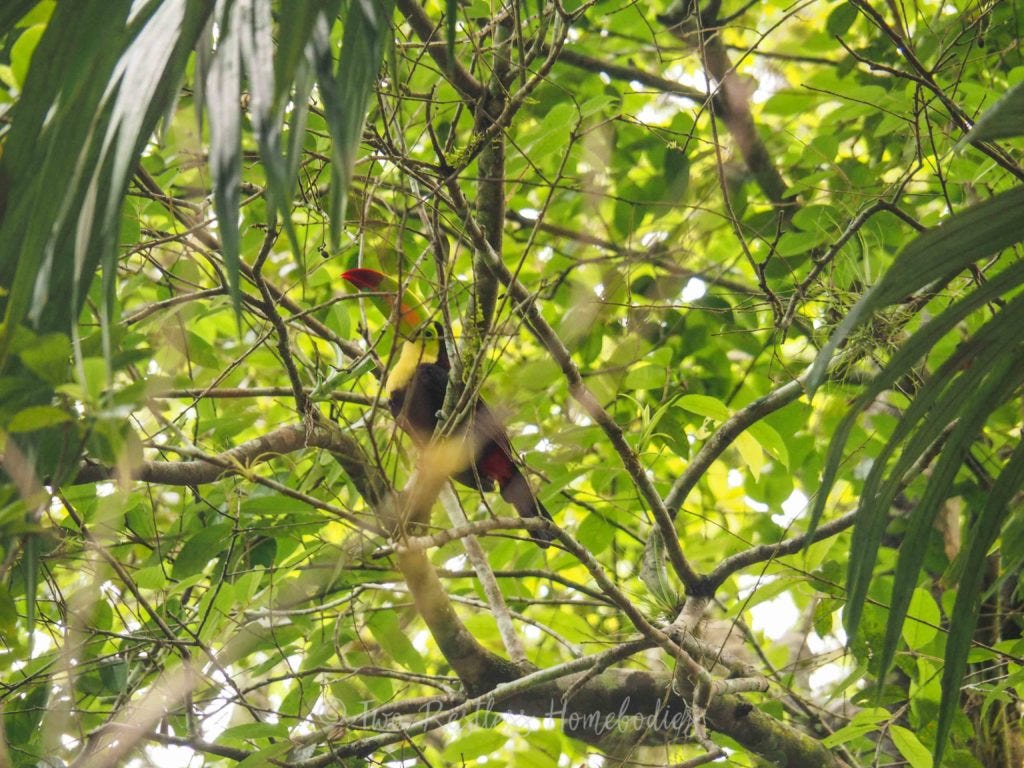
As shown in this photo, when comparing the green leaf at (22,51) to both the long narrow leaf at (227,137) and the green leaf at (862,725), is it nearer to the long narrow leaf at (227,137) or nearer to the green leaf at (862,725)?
the long narrow leaf at (227,137)

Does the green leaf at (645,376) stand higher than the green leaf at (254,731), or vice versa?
the green leaf at (645,376)

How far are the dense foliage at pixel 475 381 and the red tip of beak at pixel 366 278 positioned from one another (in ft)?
0.42

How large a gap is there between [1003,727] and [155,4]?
2.69 m

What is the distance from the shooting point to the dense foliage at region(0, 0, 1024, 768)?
96cm

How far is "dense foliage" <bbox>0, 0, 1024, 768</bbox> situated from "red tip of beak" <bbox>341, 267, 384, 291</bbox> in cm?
13

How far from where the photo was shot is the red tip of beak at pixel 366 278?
2.70 m

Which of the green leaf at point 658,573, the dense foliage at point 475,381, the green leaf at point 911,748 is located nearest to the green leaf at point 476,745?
the dense foliage at point 475,381

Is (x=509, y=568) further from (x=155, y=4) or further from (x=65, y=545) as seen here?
(x=155, y=4)

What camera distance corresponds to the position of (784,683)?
115 inches

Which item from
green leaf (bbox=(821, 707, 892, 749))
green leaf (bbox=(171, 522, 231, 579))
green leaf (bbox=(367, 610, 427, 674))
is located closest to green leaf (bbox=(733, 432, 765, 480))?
green leaf (bbox=(821, 707, 892, 749))

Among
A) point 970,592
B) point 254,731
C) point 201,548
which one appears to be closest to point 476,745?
point 254,731

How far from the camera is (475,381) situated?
1.97 meters

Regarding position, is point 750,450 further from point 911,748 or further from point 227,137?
point 227,137

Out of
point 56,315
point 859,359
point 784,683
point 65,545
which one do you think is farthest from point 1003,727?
point 56,315
